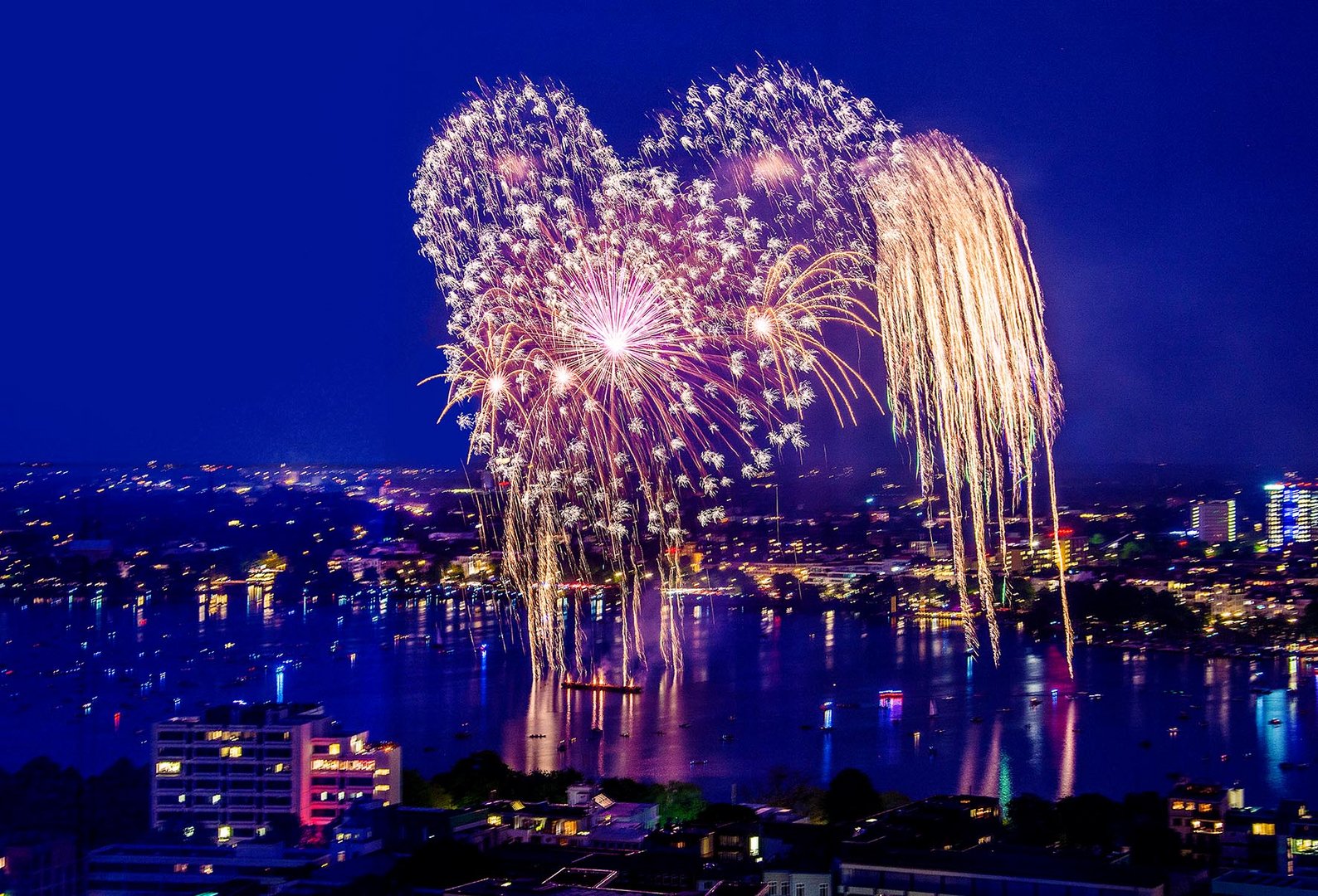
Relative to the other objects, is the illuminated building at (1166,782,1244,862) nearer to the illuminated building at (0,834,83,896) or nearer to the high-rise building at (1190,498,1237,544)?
the illuminated building at (0,834,83,896)

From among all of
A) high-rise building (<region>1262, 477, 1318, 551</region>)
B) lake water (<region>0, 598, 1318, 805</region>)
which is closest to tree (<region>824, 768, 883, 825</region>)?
lake water (<region>0, 598, 1318, 805</region>)

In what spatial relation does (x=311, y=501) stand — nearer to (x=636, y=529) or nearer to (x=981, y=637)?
(x=636, y=529)

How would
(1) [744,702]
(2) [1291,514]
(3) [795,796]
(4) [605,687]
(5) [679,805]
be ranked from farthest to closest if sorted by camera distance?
(2) [1291,514]
(4) [605,687]
(1) [744,702]
(3) [795,796]
(5) [679,805]

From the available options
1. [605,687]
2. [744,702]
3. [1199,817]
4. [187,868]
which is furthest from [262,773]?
[605,687]

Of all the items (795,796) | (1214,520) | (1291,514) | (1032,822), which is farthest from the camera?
(1291,514)

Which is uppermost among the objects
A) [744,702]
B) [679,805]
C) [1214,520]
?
[1214,520]

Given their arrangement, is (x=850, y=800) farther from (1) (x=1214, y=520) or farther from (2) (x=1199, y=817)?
(1) (x=1214, y=520)

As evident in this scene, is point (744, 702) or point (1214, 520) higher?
point (1214, 520)
